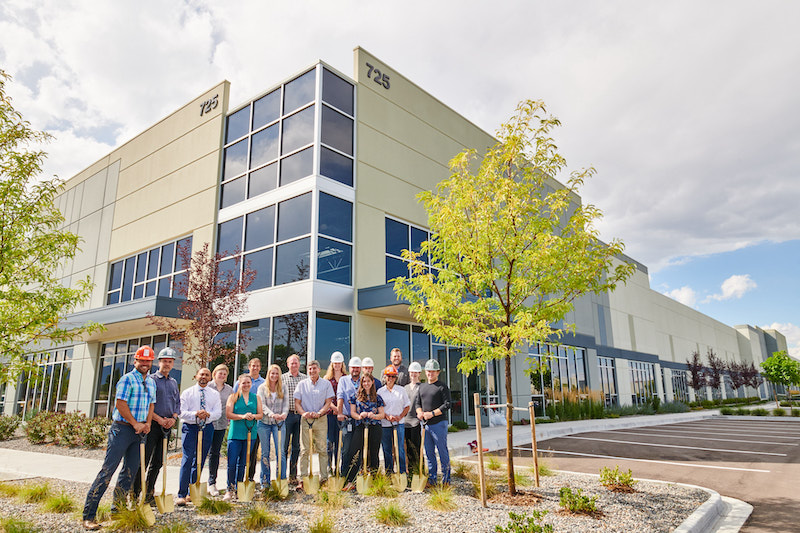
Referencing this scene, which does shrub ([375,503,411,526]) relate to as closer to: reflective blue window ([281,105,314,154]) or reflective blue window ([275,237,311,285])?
reflective blue window ([275,237,311,285])

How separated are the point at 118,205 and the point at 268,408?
18.1 meters

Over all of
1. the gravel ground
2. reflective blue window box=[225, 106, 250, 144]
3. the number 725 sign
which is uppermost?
the number 725 sign

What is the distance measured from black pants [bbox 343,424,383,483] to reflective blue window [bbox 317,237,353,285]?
20.9ft

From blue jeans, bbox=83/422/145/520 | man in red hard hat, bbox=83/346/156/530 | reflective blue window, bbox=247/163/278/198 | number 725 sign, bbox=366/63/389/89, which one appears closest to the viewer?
blue jeans, bbox=83/422/145/520

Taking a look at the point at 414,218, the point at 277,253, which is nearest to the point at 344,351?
the point at 277,253

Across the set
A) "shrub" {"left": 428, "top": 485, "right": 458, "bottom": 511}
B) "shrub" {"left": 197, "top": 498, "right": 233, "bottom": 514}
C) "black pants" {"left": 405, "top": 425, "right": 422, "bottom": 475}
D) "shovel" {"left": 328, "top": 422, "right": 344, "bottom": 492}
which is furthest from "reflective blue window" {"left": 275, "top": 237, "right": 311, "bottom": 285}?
"shrub" {"left": 428, "top": 485, "right": 458, "bottom": 511}

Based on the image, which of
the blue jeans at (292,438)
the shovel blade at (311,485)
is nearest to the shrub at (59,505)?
the blue jeans at (292,438)

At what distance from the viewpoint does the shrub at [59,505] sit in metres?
6.27

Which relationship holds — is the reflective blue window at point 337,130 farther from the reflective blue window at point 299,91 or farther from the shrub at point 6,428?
the shrub at point 6,428

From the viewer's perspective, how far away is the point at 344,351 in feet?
45.2

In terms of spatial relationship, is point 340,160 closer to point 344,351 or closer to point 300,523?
point 344,351

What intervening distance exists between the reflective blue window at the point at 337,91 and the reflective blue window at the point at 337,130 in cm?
31

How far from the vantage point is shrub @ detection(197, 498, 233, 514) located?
20.2 feet

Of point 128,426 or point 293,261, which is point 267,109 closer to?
point 293,261
